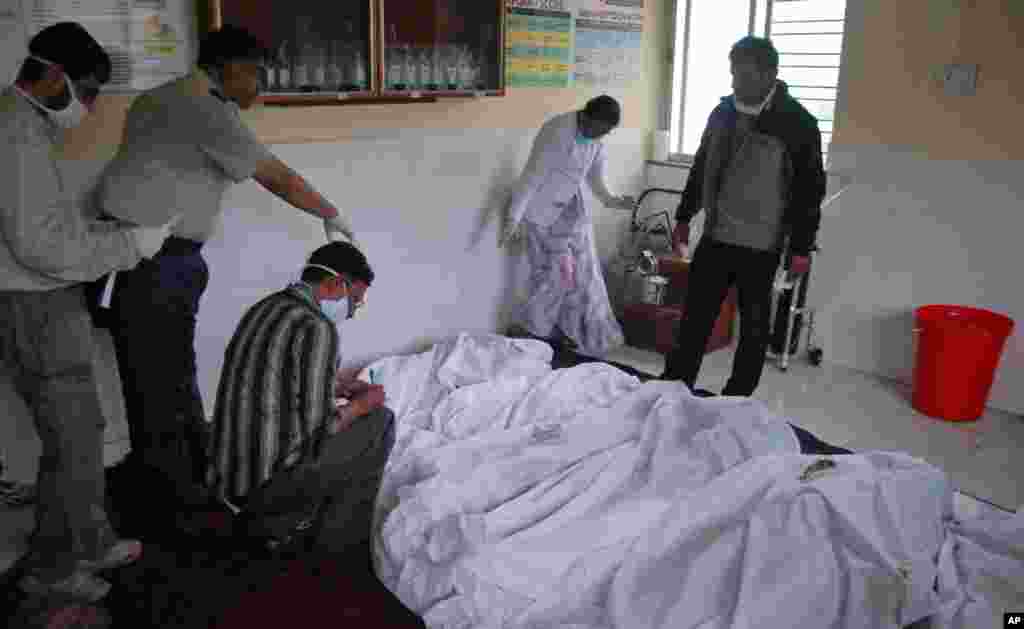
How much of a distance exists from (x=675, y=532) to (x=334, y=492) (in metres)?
0.87

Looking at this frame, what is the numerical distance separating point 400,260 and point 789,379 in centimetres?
180

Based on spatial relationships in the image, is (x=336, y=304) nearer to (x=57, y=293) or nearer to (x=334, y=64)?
(x=57, y=293)

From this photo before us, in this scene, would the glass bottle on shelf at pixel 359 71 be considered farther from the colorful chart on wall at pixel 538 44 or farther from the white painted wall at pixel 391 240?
the colorful chart on wall at pixel 538 44

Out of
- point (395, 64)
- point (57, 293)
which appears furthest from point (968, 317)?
point (57, 293)

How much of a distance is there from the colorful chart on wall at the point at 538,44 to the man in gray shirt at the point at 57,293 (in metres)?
1.98

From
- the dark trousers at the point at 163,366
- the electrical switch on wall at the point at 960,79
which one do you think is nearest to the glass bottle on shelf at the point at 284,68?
the dark trousers at the point at 163,366

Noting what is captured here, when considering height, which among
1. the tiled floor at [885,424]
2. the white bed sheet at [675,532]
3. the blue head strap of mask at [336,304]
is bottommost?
the tiled floor at [885,424]

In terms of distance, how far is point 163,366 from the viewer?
2316 mm

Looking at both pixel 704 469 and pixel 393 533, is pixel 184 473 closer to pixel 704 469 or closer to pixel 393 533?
pixel 393 533

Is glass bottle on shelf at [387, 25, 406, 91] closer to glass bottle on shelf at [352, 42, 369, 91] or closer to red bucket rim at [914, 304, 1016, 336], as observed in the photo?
glass bottle on shelf at [352, 42, 369, 91]

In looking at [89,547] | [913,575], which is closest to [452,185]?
[89,547]

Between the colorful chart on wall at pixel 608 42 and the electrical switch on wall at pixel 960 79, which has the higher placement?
the colorful chart on wall at pixel 608 42

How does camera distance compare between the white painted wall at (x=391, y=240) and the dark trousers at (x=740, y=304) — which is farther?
the dark trousers at (x=740, y=304)

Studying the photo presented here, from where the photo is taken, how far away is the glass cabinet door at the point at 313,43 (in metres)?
2.80
